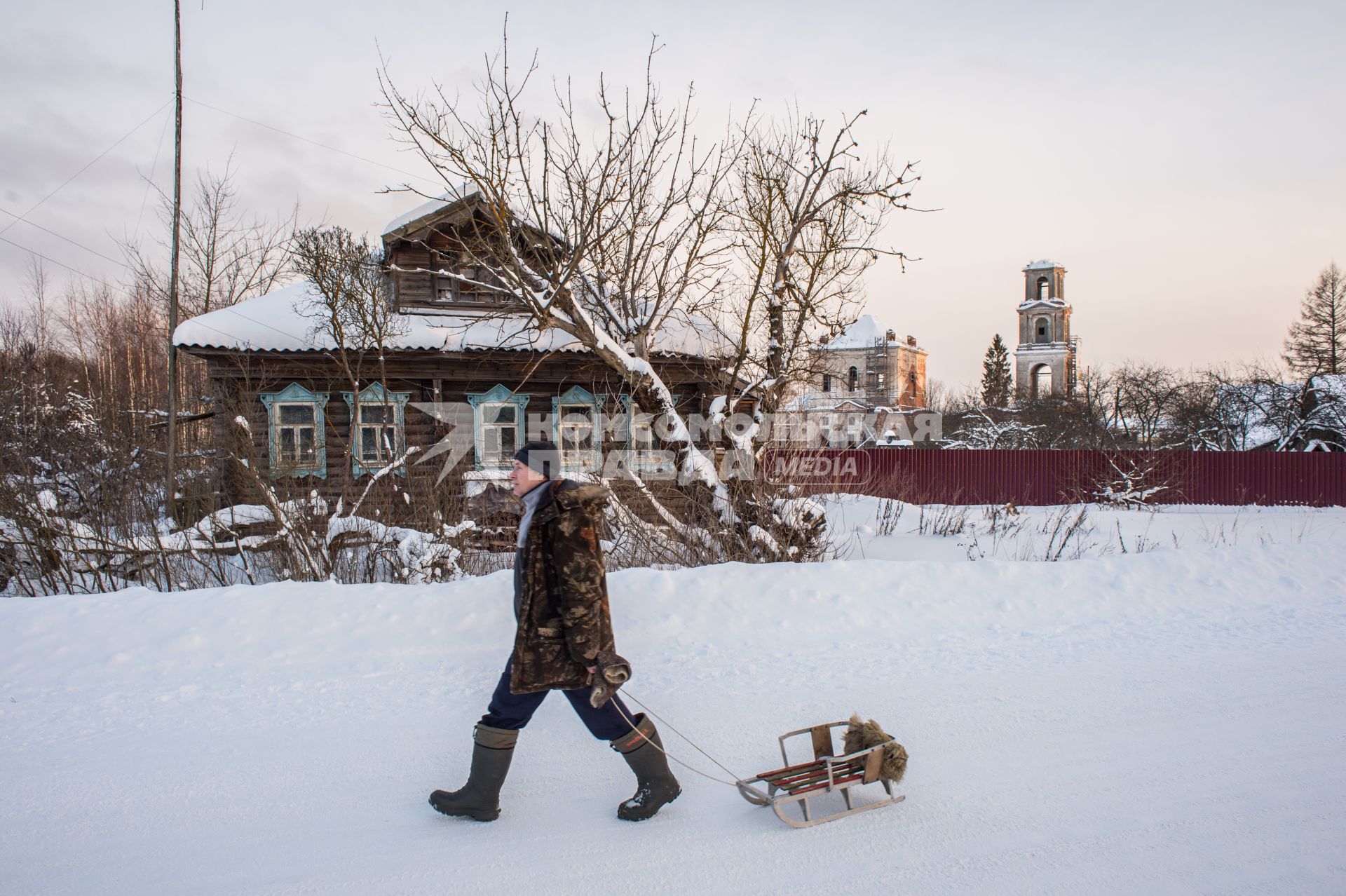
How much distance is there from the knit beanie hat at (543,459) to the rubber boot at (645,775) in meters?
1.19

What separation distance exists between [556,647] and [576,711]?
12.8 inches

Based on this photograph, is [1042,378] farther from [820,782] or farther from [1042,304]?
[820,782]

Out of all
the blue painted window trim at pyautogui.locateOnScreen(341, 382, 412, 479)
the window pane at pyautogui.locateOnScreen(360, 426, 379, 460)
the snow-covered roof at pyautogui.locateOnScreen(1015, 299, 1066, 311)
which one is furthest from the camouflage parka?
the snow-covered roof at pyautogui.locateOnScreen(1015, 299, 1066, 311)

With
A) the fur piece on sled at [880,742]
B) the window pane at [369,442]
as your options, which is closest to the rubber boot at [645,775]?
the fur piece on sled at [880,742]

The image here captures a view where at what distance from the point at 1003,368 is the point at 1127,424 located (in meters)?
43.4

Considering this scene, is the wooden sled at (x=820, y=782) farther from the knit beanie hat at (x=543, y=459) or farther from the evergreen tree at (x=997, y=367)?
the evergreen tree at (x=997, y=367)

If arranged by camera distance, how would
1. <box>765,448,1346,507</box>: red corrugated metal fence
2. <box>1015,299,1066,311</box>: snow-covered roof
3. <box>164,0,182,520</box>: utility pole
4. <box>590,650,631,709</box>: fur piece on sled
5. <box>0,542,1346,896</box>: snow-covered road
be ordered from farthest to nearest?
<box>1015,299,1066,311</box>: snow-covered roof
<box>765,448,1346,507</box>: red corrugated metal fence
<box>164,0,182,520</box>: utility pole
<box>590,650,631,709</box>: fur piece on sled
<box>0,542,1346,896</box>: snow-covered road

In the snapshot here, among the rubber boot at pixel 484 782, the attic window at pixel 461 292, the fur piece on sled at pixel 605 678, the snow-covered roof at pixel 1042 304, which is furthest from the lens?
the snow-covered roof at pixel 1042 304

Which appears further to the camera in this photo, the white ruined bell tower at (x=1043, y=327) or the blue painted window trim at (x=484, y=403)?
the white ruined bell tower at (x=1043, y=327)

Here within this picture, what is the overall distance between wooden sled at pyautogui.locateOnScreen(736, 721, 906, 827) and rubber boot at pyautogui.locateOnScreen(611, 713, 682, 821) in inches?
13.1

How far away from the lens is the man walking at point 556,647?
3.22 meters

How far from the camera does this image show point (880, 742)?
3.46 m

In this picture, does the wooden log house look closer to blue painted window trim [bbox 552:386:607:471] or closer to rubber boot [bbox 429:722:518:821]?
blue painted window trim [bbox 552:386:607:471]

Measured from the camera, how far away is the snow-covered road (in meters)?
2.95
